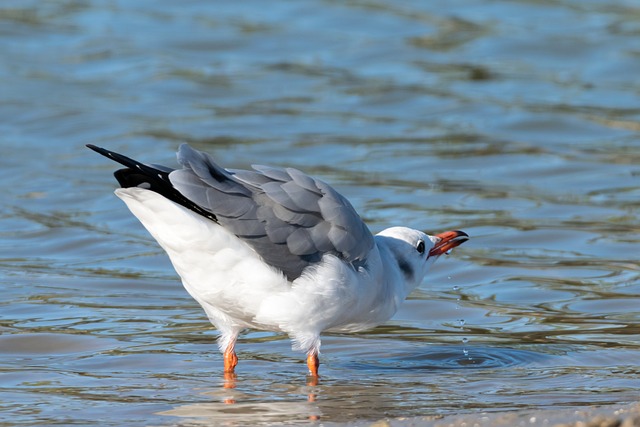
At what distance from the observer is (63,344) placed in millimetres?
7965

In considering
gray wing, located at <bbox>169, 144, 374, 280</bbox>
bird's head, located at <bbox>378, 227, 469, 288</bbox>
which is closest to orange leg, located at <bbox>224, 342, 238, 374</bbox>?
gray wing, located at <bbox>169, 144, 374, 280</bbox>

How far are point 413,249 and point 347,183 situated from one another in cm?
475

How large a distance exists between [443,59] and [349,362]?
10129 mm

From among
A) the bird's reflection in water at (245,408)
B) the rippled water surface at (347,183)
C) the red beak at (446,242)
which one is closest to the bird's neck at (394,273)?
the red beak at (446,242)

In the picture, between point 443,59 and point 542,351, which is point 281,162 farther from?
point 542,351

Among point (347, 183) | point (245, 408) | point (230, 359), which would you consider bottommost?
point (347, 183)

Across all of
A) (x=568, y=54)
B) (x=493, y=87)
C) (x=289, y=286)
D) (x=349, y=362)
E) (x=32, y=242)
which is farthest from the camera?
(x=568, y=54)

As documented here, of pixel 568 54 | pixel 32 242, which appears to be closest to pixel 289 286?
pixel 32 242

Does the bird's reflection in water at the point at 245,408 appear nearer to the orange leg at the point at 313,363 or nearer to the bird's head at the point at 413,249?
the orange leg at the point at 313,363

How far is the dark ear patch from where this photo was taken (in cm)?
788

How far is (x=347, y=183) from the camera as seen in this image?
12.7 metres

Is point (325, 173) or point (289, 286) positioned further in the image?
point (325, 173)

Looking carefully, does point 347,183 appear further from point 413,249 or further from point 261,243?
point 261,243

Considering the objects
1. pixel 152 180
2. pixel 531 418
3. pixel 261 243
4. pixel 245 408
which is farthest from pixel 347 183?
pixel 531 418
